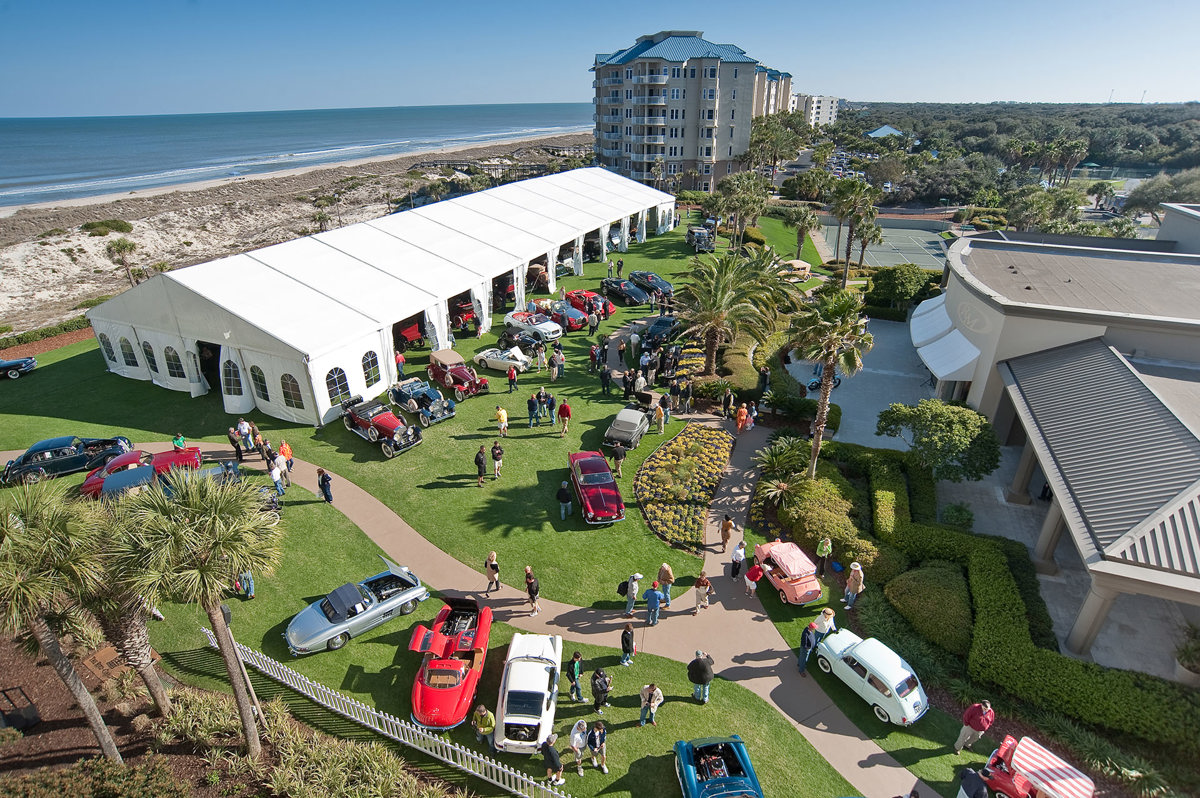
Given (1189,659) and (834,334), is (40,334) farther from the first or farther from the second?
(1189,659)

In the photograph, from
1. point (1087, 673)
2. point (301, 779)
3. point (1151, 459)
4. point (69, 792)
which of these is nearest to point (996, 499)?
point (1151, 459)

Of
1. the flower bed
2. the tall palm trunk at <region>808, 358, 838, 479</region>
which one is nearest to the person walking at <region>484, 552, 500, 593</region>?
the flower bed

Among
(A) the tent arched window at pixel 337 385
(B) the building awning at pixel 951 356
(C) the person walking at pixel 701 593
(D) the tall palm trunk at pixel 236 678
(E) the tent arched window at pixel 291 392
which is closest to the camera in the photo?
(D) the tall palm trunk at pixel 236 678

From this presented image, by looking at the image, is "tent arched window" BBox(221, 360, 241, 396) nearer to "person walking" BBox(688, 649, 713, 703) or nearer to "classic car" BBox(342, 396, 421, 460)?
"classic car" BBox(342, 396, 421, 460)

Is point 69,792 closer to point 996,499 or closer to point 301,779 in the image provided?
point 301,779

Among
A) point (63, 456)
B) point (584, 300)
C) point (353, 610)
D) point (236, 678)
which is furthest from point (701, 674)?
point (584, 300)

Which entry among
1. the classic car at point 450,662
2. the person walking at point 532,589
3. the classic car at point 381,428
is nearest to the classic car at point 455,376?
the classic car at point 381,428

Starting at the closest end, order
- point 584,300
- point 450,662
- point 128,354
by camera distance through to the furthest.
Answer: point 450,662 < point 128,354 < point 584,300

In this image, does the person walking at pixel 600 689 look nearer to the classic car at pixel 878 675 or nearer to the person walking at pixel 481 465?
the classic car at pixel 878 675
